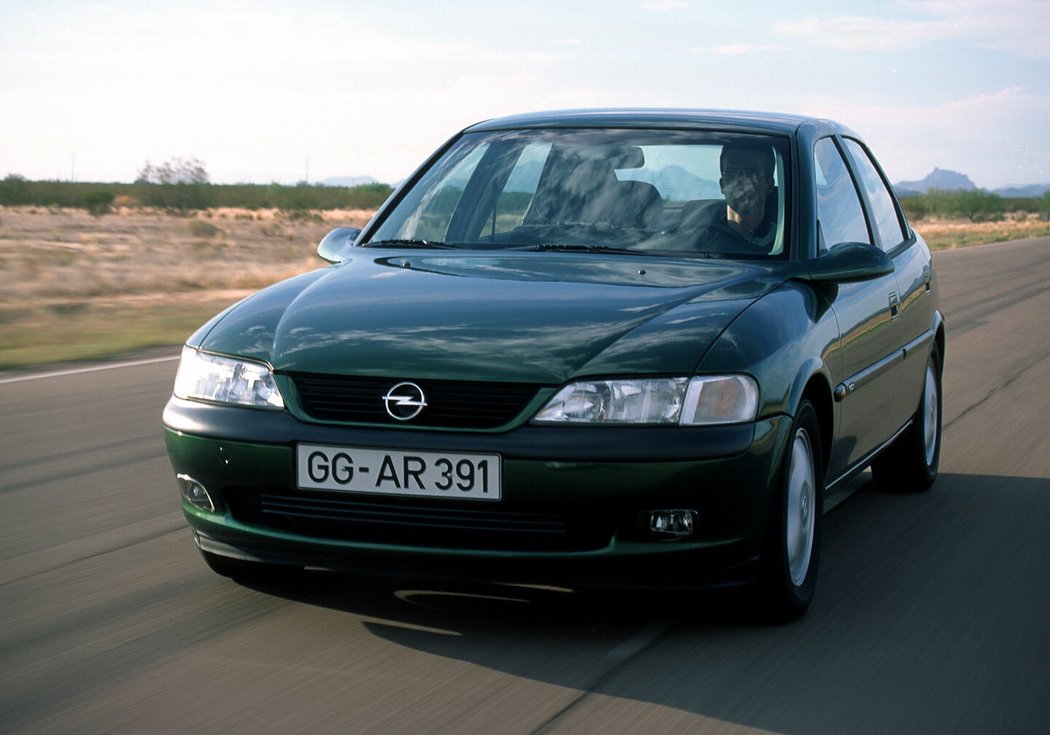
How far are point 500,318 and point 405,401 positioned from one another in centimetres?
43

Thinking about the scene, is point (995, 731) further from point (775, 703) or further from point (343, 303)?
point (343, 303)

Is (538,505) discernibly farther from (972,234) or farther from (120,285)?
(972,234)

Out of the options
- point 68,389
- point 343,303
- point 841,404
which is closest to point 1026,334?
point 68,389

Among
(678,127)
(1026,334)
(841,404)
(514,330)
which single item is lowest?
(1026,334)

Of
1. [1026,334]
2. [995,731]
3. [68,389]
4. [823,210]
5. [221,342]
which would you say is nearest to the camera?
[995,731]

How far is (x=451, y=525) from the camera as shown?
4121mm

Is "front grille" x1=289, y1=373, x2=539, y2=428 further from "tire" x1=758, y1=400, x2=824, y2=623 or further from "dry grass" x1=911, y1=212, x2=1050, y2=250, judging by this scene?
"dry grass" x1=911, y1=212, x2=1050, y2=250

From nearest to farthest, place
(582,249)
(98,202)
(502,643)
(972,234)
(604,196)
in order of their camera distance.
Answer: (502,643), (582,249), (604,196), (972,234), (98,202)

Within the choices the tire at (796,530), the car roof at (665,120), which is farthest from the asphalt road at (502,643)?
the car roof at (665,120)

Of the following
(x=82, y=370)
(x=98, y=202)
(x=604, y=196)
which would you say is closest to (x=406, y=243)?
(x=604, y=196)

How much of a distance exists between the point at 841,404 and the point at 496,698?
1.89 metres

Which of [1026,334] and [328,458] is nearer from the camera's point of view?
[328,458]

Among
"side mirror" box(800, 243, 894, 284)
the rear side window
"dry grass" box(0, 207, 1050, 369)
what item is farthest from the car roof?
"dry grass" box(0, 207, 1050, 369)

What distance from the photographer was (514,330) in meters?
4.30
